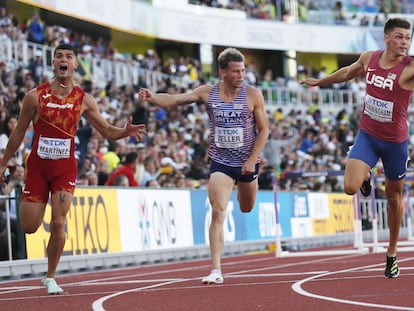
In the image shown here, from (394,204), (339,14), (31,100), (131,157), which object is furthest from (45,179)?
(339,14)

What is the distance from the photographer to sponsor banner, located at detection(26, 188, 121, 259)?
50.7ft

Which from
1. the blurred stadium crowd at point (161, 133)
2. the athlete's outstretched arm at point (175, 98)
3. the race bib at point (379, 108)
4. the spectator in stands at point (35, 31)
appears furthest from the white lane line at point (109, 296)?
the spectator in stands at point (35, 31)

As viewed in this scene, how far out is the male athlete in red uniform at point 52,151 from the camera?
10.5 metres

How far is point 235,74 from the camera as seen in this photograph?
1093 centimetres

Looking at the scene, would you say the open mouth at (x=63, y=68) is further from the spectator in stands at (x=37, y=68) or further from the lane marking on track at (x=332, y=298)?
the spectator in stands at (x=37, y=68)

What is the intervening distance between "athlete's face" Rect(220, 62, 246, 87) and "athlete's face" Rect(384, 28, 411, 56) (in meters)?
1.57

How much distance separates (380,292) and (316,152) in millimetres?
26430

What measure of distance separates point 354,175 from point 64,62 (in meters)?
3.05

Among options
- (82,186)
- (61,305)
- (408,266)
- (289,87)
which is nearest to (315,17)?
(289,87)

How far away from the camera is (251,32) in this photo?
46.4 metres

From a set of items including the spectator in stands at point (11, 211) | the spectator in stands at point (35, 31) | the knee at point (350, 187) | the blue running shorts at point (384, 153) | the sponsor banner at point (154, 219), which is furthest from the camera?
the spectator in stands at point (35, 31)

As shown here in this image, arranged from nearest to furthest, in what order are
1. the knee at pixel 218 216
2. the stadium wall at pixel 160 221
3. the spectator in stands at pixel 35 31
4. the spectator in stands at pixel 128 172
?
1. the knee at pixel 218 216
2. the stadium wall at pixel 160 221
3. the spectator in stands at pixel 128 172
4. the spectator in stands at pixel 35 31

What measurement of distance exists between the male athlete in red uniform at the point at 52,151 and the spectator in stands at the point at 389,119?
217 centimetres

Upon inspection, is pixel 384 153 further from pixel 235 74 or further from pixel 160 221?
pixel 160 221
